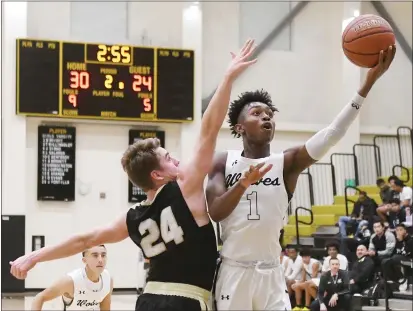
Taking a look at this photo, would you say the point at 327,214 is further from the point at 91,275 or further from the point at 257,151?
the point at 257,151

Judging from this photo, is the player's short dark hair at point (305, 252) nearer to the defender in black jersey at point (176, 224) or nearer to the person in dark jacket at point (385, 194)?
the person in dark jacket at point (385, 194)

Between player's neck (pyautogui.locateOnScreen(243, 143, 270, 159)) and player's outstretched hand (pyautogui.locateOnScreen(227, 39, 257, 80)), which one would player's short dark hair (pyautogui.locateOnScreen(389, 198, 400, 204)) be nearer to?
player's neck (pyautogui.locateOnScreen(243, 143, 270, 159))

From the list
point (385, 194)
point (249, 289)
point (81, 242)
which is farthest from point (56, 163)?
point (249, 289)

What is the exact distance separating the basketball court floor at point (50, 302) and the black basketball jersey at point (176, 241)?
8.80 m

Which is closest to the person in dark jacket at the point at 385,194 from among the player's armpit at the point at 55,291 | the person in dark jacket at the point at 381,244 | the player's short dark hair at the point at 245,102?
the person in dark jacket at the point at 381,244

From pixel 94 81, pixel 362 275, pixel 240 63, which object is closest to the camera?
pixel 240 63

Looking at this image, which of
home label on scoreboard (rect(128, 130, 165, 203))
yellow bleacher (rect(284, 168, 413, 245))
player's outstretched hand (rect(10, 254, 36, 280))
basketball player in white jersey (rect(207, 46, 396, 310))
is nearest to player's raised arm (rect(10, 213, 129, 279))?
player's outstretched hand (rect(10, 254, 36, 280))

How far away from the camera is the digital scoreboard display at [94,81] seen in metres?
14.9

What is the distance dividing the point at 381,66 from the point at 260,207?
1.04m

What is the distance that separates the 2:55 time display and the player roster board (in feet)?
5.99

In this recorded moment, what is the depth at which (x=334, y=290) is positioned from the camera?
11234 mm

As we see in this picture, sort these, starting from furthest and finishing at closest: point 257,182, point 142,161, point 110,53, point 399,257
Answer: point 110,53, point 399,257, point 257,182, point 142,161

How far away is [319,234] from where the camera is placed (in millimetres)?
15805

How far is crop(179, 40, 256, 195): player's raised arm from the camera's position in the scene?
12.4ft
